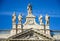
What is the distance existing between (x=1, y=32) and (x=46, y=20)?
23.1 ft

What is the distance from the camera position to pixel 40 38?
1177 inches

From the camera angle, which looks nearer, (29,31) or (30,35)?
(29,31)

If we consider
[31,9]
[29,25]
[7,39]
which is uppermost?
[31,9]

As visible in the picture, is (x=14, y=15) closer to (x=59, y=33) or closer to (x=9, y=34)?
(x=9, y=34)

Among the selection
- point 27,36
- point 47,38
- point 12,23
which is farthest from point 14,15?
point 47,38

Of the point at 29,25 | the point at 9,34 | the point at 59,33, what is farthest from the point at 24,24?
the point at 59,33

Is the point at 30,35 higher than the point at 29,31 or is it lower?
lower

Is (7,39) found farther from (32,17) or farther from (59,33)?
(59,33)

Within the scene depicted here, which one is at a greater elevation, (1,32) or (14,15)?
(14,15)

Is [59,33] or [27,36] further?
[59,33]

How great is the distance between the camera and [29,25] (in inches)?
1211

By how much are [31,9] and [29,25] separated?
8.28 ft

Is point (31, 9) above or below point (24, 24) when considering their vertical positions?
above

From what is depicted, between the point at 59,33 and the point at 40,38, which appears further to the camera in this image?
the point at 59,33
